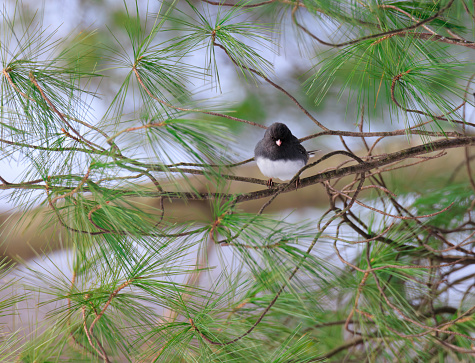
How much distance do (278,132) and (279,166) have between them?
95 mm

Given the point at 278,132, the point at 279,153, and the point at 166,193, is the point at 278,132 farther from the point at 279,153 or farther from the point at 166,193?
the point at 166,193

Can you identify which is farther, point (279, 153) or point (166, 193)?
point (279, 153)

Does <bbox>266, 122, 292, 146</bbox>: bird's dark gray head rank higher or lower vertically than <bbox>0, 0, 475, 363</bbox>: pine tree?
higher

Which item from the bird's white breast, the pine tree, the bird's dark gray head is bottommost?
the pine tree

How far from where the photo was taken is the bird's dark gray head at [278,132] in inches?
49.0

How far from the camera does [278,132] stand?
1.25 m

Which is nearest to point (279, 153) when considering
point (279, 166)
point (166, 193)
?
point (279, 166)

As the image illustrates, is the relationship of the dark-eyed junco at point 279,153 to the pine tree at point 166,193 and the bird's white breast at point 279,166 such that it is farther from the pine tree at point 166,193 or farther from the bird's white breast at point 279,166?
the pine tree at point 166,193

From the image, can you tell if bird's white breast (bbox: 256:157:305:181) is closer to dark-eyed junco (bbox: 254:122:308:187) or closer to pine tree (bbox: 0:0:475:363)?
dark-eyed junco (bbox: 254:122:308:187)

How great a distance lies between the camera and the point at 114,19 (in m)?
1.93

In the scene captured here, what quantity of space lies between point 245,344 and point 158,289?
0.73ft

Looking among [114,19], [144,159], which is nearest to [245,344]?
[144,159]

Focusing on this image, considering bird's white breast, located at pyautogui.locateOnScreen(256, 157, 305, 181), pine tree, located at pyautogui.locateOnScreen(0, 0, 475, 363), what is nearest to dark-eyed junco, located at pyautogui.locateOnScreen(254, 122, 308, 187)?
bird's white breast, located at pyautogui.locateOnScreen(256, 157, 305, 181)

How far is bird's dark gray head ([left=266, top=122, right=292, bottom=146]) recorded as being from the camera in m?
1.25
